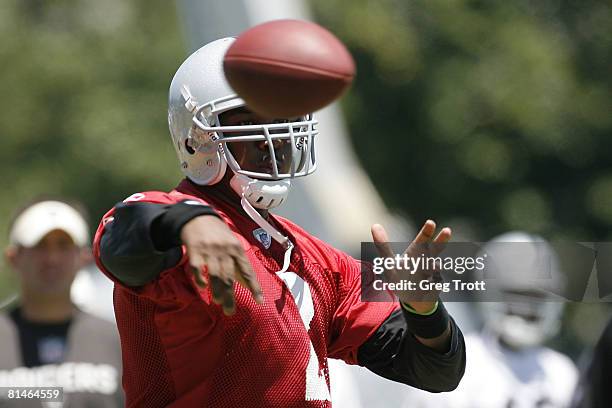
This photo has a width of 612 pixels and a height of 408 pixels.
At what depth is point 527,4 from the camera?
17.1 metres

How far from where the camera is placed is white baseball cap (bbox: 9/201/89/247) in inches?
263

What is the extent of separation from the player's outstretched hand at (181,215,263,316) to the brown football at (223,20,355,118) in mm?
478

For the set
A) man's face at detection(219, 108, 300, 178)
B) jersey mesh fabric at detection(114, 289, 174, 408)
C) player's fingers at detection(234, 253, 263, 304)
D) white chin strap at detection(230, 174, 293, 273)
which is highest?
man's face at detection(219, 108, 300, 178)

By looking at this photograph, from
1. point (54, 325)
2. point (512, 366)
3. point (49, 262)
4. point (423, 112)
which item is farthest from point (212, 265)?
point (423, 112)

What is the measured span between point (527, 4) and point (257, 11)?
297 inches

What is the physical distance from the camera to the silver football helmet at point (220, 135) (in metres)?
3.91

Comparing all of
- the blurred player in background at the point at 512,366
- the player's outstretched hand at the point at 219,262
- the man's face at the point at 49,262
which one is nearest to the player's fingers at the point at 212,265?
the player's outstretched hand at the point at 219,262

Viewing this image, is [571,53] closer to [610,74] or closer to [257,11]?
[610,74]

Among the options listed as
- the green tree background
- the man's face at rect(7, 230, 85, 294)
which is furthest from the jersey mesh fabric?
the green tree background

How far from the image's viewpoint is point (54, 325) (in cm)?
649

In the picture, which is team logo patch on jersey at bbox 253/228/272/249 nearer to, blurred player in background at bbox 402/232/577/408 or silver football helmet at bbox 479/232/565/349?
silver football helmet at bbox 479/232/565/349

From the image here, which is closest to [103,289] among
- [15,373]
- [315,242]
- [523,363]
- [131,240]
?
[523,363]

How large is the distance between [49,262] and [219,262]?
3567 millimetres

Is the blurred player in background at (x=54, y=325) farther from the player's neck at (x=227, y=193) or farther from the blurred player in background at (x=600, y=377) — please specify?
the blurred player in background at (x=600, y=377)
